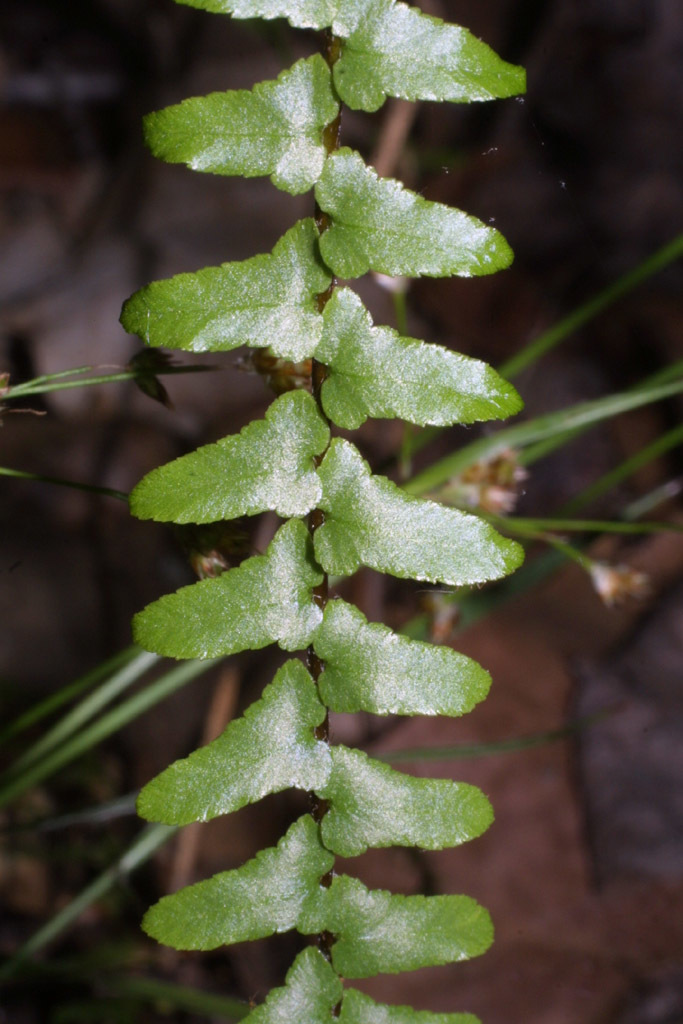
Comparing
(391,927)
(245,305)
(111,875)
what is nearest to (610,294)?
(245,305)

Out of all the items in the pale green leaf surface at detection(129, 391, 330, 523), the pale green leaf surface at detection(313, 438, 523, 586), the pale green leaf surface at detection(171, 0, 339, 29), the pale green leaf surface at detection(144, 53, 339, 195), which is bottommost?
the pale green leaf surface at detection(313, 438, 523, 586)

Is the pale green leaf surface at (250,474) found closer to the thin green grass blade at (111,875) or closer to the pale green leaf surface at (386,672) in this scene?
the pale green leaf surface at (386,672)

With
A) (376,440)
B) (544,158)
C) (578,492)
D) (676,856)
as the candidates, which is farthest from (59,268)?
(676,856)

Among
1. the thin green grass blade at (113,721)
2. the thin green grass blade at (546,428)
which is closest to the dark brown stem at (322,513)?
the thin green grass blade at (113,721)

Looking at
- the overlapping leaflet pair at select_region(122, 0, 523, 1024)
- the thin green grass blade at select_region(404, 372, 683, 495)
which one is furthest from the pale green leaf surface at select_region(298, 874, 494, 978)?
the thin green grass blade at select_region(404, 372, 683, 495)

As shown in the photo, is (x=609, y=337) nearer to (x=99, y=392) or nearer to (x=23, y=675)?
(x=99, y=392)

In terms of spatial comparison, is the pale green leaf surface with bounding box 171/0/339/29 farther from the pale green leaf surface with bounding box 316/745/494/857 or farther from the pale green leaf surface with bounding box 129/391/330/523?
the pale green leaf surface with bounding box 316/745/494/857
